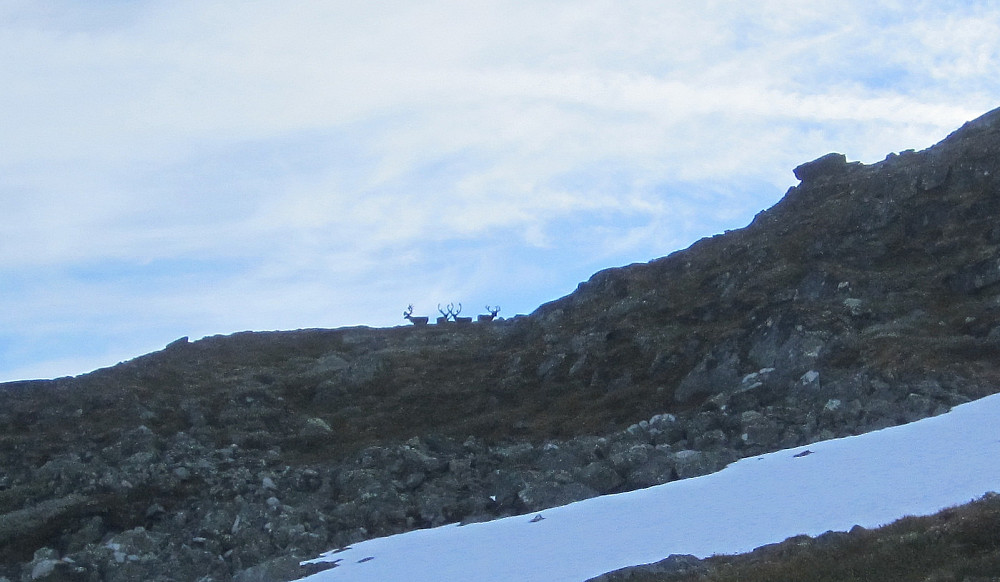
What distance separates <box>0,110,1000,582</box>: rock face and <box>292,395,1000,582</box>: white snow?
2219 mm

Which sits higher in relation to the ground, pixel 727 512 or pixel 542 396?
pixel 542 396

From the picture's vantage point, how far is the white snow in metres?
23.0

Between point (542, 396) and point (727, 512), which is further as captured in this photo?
point (542, 396)

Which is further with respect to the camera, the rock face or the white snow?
the rock face

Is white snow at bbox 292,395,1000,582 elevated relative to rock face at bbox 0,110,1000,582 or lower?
lower

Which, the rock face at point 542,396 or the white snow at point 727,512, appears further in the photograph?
the rock face at point 542,396

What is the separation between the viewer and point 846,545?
18719 millimetres

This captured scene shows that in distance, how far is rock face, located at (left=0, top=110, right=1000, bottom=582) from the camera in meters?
33.4

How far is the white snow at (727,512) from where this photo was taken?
75.6ft

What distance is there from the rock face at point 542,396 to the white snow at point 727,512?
222cm

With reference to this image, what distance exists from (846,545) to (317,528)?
20.1 m

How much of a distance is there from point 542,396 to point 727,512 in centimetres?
2540

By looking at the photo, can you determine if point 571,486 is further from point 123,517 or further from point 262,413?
point 262,413

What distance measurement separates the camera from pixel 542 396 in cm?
5100
